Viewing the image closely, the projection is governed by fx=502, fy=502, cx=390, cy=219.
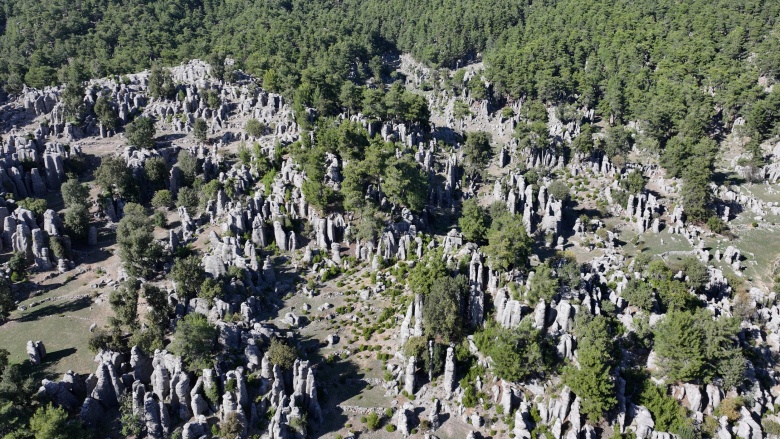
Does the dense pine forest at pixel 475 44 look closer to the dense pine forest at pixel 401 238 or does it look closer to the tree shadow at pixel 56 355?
the dense pine forest at pixel 401 238

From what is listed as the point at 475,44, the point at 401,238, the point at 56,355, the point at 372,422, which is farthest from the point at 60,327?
the point at 475,44

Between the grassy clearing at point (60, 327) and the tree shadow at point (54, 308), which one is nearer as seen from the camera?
the grassy clearing at point (60, 327)

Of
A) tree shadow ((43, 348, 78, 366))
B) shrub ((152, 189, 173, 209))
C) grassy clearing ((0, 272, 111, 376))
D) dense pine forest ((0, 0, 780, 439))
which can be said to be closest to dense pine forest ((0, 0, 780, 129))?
dense pine forest ((0, 0, 780, 439))

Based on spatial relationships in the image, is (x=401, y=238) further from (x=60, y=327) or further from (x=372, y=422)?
(x=60, y=327)

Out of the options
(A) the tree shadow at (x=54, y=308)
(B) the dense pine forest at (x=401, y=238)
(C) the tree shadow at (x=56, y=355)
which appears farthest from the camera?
(A) the tree shadow at (x=54, y=308)

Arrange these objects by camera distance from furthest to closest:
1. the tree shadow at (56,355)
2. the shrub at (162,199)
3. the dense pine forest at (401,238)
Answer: the shrub at (162,199) < the tree shadow at (56,355) < the dense pine forest at (401,238)

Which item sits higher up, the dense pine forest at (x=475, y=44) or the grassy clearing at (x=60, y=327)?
the dense pine forest at (x=475, y=44)

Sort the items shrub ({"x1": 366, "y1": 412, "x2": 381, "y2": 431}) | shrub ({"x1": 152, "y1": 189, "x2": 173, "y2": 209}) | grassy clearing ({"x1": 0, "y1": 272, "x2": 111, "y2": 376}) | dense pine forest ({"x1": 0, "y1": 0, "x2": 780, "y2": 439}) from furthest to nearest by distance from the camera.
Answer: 1. shrub ({"x1": 152, "y1": 189, "x2": 173, "y2": 209})
2. grassy clearing ({"x1": 0, "y1": 272, "x2": 111, "y2": 376})
3. dense pine forest ({"x1": 0, "y1": 0, "x2": 780, "y2": 439})
4. shrub ({"x1": 366, "y1": 412, "x2": 381, "y2": 431})

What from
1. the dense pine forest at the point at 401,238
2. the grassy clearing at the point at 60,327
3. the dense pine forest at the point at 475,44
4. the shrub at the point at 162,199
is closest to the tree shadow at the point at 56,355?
the grassy clearing at the point at 60,327

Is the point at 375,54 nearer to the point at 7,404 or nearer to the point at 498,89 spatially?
the point at 498,89

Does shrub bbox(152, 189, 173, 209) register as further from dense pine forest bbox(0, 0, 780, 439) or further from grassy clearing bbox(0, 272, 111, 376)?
grassy clearing bbox(0, 272, 111, 376)
